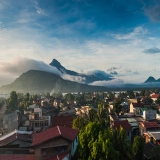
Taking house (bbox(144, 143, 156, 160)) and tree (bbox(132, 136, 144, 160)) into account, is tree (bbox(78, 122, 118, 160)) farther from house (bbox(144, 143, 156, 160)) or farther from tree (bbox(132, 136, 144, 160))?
house (bbox(144, 143, 156, 160))

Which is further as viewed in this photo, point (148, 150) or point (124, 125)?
point (124, 125)

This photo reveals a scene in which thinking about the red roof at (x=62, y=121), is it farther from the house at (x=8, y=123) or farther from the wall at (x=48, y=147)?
the wall at (x=48, y=147)

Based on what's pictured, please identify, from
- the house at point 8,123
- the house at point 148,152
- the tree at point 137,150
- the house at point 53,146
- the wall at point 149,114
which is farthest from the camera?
the wall at point 149,114

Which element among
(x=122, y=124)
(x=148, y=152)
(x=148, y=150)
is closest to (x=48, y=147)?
(x=148, y=152)

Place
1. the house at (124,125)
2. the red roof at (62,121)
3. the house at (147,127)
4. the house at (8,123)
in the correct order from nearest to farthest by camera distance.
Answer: the house at (147,127)
the house at (124,125)
the red roof at (62,121)
the house at (8,123)

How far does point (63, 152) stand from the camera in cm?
2152

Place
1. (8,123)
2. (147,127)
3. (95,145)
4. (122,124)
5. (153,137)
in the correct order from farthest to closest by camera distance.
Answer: (8,123), (122,124), (147,127), (153,137), (95,145)

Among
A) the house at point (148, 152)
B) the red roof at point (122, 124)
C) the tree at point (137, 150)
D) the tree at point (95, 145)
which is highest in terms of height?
the tree at point (95, 145)

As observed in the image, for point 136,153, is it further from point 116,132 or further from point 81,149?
point 81,149

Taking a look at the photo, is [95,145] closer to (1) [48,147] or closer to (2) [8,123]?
(1) [48,147]

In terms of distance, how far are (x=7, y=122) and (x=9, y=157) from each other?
27634 mm

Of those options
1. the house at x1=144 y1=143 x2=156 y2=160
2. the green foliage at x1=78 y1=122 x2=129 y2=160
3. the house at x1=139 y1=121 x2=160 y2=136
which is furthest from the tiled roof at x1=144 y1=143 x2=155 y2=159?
the green foliage at x1=78 y1=122 x2=129 y2=160

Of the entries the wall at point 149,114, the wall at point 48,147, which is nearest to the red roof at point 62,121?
the wall at point 149,114

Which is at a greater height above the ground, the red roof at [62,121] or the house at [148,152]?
the red roof at [62,121]
